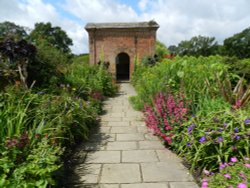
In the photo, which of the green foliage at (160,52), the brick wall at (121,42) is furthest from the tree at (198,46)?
the brick wall at (121,42)

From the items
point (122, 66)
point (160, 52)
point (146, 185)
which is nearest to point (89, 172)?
point (146, 185)

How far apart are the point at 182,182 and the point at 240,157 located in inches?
26.9

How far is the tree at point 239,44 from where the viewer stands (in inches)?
1340

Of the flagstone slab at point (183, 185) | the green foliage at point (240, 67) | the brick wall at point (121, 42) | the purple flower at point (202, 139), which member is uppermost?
→ the brick wall at point (121, 42)

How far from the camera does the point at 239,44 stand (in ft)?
113

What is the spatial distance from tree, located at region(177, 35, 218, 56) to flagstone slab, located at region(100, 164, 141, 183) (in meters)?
38.7

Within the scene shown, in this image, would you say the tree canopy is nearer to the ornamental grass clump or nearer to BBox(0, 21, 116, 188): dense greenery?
BBox(0, 21, 116, 188): dense greenery

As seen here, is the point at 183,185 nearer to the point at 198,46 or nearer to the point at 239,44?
the point at 239,44

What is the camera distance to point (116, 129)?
14.0ft

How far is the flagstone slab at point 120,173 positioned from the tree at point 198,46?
38.7 meters

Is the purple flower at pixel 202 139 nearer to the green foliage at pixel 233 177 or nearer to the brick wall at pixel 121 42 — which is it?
the green foliage at pixel 233 177

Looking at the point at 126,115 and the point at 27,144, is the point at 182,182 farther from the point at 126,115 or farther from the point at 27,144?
the point at 126,115

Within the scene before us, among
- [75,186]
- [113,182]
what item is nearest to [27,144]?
[75,186]

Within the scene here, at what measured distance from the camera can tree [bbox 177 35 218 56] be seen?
39.1 m
